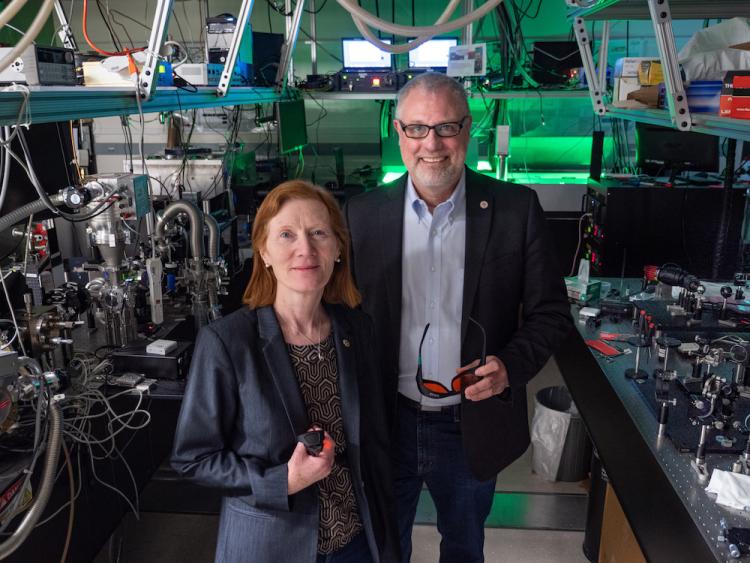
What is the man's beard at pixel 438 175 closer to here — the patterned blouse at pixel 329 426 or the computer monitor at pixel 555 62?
the patterned blouse at pixel 329 426

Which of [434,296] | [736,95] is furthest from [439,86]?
[736,95]

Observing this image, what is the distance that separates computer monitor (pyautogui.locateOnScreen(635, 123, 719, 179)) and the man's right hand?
140 inches

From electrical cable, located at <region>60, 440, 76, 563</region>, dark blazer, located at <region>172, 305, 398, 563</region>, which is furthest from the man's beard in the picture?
electrical cable, located at <region>60, 440, 76, 563</region>

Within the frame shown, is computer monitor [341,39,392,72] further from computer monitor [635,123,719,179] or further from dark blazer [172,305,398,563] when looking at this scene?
dark blazer [172,305,398,563]

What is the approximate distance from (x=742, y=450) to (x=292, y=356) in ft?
3.77

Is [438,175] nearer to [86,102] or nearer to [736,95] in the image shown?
[736,95]

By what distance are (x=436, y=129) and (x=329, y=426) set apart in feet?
2.50

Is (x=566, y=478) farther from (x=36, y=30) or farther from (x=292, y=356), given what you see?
(x=36, y=30)

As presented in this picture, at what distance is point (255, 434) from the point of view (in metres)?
1.29

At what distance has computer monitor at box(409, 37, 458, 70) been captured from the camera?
4.78 meters

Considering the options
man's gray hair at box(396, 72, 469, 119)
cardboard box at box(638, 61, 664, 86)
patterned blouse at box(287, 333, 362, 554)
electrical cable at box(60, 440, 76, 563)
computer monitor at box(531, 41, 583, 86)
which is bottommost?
electrical cable at box(60, 440, 76, 563)

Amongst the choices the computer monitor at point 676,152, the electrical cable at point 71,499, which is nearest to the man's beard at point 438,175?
the electrical cable at point 71,499

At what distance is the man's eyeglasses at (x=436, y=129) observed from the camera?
159cm

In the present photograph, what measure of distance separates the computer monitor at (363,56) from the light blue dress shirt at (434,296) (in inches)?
130
